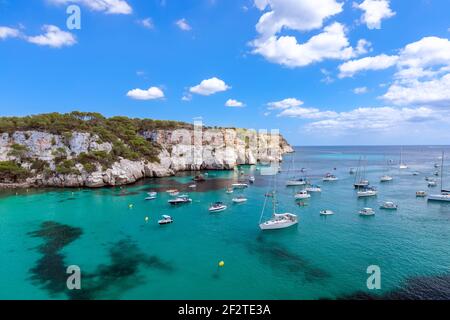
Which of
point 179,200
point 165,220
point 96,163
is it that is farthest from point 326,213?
point 96,163

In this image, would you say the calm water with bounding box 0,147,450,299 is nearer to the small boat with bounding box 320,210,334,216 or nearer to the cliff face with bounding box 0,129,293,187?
the small boat with bounding box 320,210,334,216

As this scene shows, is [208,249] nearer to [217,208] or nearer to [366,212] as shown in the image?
A: [217,208]

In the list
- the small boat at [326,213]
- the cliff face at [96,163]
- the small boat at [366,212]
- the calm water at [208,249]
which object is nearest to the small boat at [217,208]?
the calm water at [208,249]

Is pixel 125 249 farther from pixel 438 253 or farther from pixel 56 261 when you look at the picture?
pixel 438 253

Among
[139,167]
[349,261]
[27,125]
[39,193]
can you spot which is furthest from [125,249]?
[27,125]

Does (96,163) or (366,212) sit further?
(96,163)

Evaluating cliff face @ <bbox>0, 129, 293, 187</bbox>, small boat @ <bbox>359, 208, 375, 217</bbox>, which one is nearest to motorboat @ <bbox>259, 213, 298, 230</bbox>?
small boat @ <bbox>359, 208, 375, 217</bbox>
